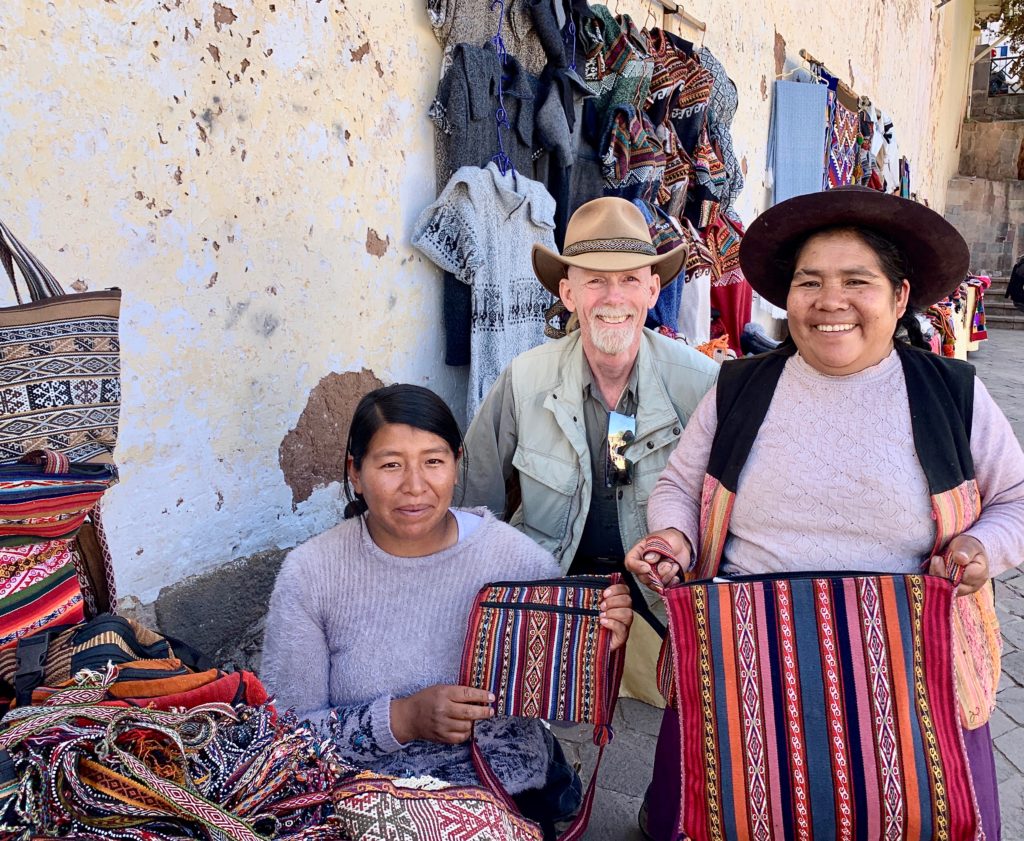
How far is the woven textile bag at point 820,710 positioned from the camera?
1505 mm

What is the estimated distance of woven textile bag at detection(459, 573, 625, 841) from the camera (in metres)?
1.79

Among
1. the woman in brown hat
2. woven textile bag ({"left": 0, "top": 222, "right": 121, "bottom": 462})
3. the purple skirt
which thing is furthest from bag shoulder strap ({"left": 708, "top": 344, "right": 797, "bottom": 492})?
woven textile bag ({"left": 0, "top": 222, "right": 121, "bottom": 462})

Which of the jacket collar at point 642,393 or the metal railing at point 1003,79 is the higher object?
the metal railing at point 1003,79

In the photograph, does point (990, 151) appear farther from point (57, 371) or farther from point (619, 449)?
point (57, 371)

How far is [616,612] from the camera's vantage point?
1.80 metres

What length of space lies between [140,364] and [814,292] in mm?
1800

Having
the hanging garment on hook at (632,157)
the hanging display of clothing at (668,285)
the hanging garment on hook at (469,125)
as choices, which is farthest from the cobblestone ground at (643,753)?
the hanging garment on hook at (632,157)

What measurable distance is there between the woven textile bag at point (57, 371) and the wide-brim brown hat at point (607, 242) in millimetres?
1539

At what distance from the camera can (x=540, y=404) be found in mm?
2566

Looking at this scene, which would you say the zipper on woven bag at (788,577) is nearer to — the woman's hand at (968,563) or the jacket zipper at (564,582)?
the woman's hand at (968,563)

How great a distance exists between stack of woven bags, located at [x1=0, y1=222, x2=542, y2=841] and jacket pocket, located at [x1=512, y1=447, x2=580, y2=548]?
1208 mm

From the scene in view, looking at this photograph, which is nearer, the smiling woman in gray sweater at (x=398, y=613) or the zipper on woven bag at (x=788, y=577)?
the zipper on woven bag at (x=788, y=577)

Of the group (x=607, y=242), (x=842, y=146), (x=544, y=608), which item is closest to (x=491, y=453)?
(x=607, y=242)

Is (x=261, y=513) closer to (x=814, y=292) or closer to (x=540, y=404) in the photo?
(x=540, y=404)
